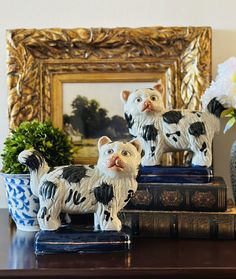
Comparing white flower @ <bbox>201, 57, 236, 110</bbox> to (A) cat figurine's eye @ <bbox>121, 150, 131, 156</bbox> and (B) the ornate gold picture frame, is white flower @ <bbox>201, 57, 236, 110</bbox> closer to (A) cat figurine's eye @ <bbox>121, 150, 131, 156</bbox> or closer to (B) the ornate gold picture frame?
(B) the ornate gold picture frame

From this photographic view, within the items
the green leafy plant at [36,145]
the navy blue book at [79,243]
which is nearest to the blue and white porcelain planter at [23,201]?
the green leafy plant at [36,145]

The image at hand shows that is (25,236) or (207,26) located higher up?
(207,26)

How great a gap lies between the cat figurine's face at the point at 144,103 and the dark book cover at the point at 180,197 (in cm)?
12

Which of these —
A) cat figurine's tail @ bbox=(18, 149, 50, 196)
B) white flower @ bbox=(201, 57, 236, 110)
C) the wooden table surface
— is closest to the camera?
the wooden table surface

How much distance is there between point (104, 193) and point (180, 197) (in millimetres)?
132

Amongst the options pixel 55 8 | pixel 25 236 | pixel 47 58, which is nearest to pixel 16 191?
pixel 25 236

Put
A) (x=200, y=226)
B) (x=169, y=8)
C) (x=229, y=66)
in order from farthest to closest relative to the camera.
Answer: (x=169, y=8) < (x=229, y=66) < (x=200, y=226)

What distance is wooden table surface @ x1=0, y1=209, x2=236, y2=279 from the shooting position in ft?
1.93

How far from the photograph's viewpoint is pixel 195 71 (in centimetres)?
92

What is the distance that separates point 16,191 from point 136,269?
0.28 metres

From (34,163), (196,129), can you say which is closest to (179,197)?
(196,129)

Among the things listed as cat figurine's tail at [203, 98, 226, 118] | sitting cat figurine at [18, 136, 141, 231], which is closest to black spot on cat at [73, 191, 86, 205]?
sitting cat figurine at [18, 136, 141, 231]

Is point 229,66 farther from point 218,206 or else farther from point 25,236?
point 25,236

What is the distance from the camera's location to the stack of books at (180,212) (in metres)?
0.72
